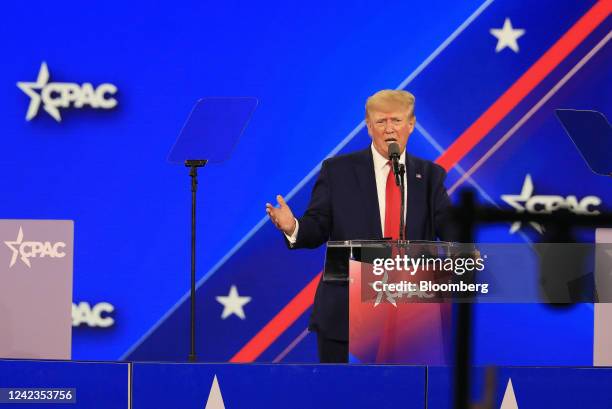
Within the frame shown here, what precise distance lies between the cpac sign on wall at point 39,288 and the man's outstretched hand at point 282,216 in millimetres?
1094

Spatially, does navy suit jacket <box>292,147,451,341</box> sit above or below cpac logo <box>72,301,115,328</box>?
above

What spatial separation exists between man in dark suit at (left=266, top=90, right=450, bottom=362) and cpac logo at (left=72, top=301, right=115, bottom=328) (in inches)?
76.3

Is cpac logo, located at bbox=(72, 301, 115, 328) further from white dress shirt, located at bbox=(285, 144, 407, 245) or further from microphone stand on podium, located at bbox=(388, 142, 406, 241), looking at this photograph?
microphone stand on podium, located at bbox=(388, 142, 406, 241)

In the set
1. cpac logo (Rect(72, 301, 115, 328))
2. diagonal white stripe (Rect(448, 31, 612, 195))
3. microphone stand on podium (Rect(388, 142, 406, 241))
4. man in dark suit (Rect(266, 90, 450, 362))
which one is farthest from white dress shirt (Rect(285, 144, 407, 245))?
cpac logo (Rect(72, 301, 115, 328))

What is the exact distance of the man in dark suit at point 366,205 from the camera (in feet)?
12.6

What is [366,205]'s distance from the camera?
13.3 ft

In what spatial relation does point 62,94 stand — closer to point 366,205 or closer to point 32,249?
point 32,249

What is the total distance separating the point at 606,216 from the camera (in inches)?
54.9

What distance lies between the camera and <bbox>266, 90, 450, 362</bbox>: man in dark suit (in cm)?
385

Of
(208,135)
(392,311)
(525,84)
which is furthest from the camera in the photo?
(525,84)

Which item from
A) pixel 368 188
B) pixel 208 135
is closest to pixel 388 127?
pixel 368 188

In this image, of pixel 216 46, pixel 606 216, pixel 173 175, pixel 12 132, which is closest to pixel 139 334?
pixel 173 175

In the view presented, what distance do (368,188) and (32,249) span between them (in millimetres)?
1515

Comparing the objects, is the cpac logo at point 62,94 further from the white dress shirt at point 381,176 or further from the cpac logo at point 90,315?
the white dress shirt at point 381,176
